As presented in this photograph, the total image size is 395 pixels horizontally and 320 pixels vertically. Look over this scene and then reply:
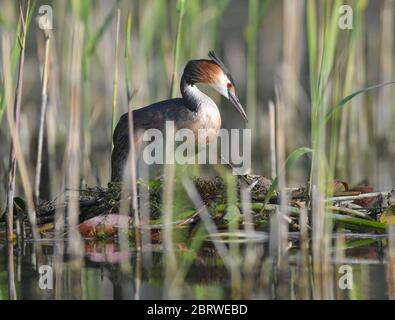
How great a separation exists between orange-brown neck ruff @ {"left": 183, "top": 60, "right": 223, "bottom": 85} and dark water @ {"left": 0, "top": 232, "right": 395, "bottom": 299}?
76.3 inches

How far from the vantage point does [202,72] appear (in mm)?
7660

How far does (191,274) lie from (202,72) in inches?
106

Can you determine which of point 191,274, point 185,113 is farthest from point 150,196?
point 191,274

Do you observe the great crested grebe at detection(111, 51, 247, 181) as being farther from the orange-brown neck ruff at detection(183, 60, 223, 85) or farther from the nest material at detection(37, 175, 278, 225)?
the nest material at detection(37, 175, 278, 225)

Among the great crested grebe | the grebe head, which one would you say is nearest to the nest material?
the great crested grebe

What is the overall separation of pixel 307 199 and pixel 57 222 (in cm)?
170

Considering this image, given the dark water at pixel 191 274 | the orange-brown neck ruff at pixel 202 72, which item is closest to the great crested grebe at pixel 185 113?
the orange-brown neck ruff at pixel 202 72

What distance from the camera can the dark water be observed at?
495cm

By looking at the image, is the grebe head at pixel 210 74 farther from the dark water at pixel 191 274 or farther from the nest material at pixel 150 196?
the dark water at pixel 191 274

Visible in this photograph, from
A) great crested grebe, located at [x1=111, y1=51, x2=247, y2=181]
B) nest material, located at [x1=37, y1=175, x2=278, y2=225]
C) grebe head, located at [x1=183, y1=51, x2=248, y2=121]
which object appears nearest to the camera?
nest material, located at [x1=37, y1=175, x2=278, y2=225]

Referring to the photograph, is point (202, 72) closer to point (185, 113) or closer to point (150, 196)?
point (185, 113)
